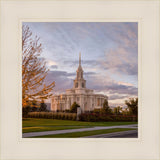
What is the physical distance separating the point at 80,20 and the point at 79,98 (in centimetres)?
1686

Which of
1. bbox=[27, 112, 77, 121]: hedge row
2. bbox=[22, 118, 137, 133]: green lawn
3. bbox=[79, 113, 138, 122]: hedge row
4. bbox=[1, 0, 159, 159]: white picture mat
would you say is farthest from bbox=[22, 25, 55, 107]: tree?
bbox=[27, 112, 77, 121]: hedge row

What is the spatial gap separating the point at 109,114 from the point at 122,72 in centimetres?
376

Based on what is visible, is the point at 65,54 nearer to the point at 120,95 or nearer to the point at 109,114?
the point at 120,95

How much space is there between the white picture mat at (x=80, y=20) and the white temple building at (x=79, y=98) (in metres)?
10.8

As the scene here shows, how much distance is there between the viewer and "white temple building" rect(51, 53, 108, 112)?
19469 mm

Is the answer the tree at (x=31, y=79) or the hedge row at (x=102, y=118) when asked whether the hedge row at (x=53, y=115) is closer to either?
the hedge row at (x=102, y=118)

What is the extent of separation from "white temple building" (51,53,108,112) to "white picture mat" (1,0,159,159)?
A: 1083cm

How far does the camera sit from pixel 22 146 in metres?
6.84

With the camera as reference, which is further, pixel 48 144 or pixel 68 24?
pixel 68 24

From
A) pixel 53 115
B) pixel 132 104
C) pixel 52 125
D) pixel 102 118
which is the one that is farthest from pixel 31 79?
pixel 53 115

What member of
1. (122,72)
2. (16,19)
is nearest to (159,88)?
(16,19)

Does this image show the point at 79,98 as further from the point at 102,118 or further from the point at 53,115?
the point at 102,118

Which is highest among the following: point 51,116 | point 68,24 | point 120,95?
point 68,24

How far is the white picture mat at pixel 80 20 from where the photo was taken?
6.82 meters
